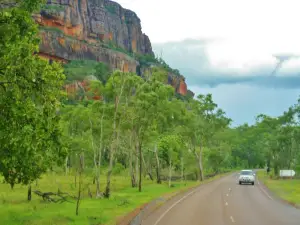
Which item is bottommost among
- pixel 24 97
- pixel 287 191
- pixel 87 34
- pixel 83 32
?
pixel 287 191

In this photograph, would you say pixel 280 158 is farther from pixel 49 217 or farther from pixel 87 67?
pixel 87 67

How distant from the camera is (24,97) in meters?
12.8

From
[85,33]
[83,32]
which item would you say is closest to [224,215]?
[83,32]

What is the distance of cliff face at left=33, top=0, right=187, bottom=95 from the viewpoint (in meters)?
136

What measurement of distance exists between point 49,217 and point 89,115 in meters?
17.7

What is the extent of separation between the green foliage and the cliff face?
112 metres

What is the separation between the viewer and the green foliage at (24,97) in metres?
11.7

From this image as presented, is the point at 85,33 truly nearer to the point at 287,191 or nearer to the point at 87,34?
the point at 87,34

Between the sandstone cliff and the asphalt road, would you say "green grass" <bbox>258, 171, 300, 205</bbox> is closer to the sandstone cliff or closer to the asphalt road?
the asphalt road

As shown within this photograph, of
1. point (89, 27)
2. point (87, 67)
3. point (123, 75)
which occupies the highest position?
point (89, 27)

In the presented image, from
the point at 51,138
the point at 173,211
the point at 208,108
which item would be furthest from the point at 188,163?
the point at 51,138

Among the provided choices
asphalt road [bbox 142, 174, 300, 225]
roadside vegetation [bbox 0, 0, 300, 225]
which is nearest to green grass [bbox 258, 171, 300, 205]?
asphalt road [bbox 142, 174, 300, 225]

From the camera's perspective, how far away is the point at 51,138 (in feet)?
47.0

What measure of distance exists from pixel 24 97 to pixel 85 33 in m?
151
